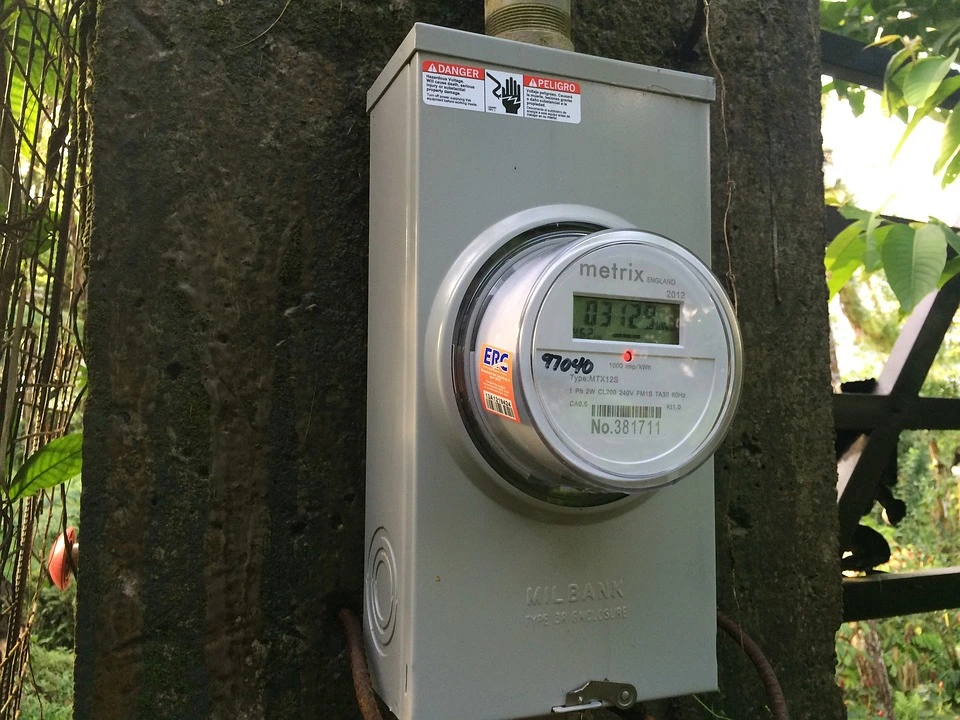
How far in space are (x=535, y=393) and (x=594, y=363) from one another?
59mm

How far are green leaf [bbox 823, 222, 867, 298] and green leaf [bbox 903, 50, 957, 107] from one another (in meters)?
0.20

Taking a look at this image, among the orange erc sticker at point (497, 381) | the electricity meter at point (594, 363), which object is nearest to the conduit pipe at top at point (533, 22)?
the electricity meter at point (594, 363)

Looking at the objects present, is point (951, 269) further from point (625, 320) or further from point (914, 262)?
point (625, 320)

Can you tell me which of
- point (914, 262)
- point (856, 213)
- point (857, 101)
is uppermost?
point (857, 101)

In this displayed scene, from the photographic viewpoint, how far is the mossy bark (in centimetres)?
66

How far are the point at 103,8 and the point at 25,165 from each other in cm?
98

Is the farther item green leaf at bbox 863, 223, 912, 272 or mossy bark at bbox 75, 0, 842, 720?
green leaf at bbox 863, 223, 912, 272

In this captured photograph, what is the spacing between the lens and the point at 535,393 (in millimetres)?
524

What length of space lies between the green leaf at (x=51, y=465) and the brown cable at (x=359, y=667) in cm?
32

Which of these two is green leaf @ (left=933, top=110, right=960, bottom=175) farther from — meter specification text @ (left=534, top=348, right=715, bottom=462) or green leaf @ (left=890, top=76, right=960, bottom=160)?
meter specification text @ (left=534, top=348, right=715, bottom=462)

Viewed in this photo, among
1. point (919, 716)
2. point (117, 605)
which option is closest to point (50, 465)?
point (117, 605)

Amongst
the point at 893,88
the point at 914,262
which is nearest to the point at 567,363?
the point at 914,262

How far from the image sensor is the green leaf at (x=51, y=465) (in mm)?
741

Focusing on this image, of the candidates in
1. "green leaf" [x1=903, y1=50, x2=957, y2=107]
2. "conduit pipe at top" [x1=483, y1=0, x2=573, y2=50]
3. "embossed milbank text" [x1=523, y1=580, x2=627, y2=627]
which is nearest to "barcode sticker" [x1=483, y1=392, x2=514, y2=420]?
"embossed milbank text" [x1=523, y1=580, x2=627, y2=627]
